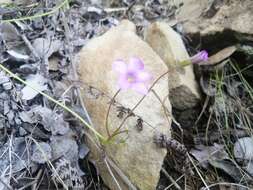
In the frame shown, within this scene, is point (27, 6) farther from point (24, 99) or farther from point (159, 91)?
point (159, 91)

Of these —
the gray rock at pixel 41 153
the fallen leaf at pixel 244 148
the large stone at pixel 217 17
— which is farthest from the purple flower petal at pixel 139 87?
the large stone at pixel 217 17

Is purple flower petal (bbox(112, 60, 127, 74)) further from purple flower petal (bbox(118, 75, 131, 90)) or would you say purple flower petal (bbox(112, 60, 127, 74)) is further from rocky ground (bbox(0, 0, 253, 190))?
rocky ground (bbox(0, 0, 253, 190))

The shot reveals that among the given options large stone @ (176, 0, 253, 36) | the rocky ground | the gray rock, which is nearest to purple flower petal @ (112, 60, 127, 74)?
the rocky ground

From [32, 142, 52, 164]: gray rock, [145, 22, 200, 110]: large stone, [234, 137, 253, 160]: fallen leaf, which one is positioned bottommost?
[234, 137, 253, 160]: fallen leaf

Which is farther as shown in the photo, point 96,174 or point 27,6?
point 27,6

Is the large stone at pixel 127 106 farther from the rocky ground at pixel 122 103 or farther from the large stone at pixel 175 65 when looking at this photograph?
the large stone at pixel 175 65

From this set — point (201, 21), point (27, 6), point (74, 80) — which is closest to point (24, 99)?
point (74, 80)
